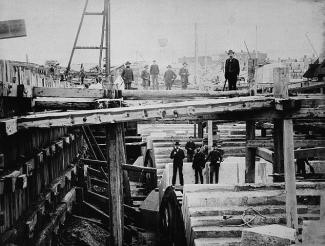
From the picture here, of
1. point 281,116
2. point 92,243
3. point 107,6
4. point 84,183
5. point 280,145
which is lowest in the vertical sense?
point 92,243

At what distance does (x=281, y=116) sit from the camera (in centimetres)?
650

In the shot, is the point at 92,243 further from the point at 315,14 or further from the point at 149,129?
the point at 149,129

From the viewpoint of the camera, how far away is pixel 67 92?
7.46 meters

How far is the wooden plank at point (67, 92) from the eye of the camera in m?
7.23

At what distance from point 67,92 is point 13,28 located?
293cm

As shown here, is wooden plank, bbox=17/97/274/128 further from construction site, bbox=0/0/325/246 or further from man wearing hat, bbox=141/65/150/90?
man wearing hat, bbox=141/65/150/90

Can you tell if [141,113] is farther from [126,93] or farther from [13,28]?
[126,93]

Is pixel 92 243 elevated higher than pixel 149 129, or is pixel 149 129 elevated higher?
pixel 149 129

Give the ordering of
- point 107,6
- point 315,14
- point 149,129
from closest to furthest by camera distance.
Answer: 1. point 315,14
2. point 107,6
3. point 149,129

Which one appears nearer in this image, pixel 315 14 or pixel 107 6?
pixel 315 14

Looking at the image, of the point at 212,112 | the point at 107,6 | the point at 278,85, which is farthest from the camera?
the point at 107,6

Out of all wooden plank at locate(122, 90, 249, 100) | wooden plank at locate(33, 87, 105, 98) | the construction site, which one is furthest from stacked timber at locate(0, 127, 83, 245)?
wooden plank at locate(122, 90, 249, 100)

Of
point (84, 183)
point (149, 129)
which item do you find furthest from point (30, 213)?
point (149, 129)

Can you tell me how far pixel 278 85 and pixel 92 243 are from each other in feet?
19.9
